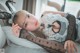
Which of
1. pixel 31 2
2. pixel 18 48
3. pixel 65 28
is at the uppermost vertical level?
pixel 31 2

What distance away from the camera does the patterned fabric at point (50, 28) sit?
114 cm

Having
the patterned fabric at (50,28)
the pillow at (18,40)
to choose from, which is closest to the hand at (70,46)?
the patterned fabric at (50,28)

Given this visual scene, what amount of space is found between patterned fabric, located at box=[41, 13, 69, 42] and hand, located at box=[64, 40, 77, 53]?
63mm

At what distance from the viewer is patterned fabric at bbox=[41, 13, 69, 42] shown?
3.75 ft

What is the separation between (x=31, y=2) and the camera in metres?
2.04

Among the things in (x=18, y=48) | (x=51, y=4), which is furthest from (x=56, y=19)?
(x=51, y=4)

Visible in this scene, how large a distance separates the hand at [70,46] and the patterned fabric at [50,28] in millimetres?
63

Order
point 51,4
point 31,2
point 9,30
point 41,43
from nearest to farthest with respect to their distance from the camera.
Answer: point 41,43, point 9,30, point 31,2, point 51,4

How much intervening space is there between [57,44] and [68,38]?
9cm

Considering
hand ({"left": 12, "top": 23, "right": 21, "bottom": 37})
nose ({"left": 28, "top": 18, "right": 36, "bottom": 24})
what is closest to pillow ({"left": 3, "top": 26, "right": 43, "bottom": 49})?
hand ({"left": 12, "top": 23, "right": 21, "bottom": 37})

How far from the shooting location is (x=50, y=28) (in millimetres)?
1198

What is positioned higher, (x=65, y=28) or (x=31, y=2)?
(x=31, y=2)

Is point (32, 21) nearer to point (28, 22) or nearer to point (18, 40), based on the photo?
point (28, 22)

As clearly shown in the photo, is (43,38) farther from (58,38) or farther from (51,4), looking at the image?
(51,4)
